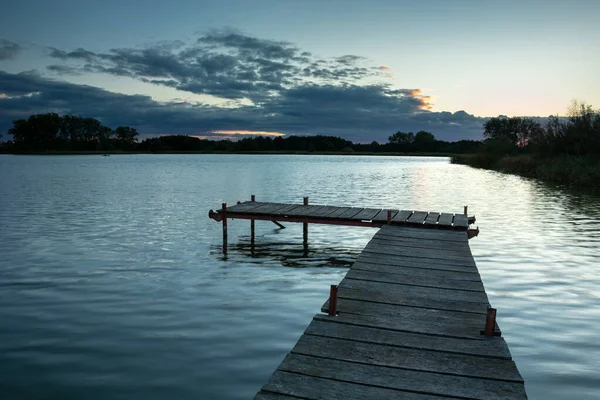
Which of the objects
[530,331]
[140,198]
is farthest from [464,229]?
[140,198]

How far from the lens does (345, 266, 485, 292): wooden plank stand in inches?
333

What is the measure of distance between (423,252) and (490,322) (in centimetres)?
542

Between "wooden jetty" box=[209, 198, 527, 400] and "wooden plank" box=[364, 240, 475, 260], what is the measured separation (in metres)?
0.12

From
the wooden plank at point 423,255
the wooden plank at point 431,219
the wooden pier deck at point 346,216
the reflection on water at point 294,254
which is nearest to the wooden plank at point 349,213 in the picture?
the wooden pier deck at point 346,216

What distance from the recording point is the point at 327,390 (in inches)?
181

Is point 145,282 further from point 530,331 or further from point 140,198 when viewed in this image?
point 140,198

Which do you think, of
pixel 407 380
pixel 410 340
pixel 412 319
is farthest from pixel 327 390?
pixel 412 319

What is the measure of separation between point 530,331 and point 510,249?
8.62 m

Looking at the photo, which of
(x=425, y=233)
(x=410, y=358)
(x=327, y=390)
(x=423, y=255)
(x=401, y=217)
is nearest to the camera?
(x=327, y=390)

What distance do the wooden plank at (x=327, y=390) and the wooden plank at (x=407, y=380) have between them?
2.8 inches

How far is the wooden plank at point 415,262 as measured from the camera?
9.81 meters

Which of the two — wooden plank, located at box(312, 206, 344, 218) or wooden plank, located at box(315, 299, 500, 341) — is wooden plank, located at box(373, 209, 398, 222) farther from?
wooden plank, located at box(315, 299, 500, 341)

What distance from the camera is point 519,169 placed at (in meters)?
59.2

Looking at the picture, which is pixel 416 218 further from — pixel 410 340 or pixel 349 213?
pixel 410 340
